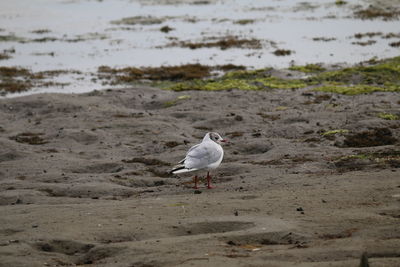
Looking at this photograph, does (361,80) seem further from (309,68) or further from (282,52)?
(282,52)

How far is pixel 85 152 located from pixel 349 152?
7.20 m

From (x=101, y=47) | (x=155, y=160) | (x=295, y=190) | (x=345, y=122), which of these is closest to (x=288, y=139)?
(x=345, y=122)

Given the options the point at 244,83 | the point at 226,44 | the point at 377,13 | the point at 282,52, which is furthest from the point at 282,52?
the point at 377,13

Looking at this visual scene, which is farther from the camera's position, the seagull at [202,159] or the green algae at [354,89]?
the green algae at [354,89]

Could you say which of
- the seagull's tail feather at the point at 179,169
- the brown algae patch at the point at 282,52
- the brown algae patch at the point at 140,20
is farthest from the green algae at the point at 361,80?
the brown algae patch at the point at 140,20

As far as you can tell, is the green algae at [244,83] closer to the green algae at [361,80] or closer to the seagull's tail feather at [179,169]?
the green algae at [361,80]

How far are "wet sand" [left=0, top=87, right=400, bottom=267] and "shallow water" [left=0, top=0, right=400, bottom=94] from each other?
28.0ft

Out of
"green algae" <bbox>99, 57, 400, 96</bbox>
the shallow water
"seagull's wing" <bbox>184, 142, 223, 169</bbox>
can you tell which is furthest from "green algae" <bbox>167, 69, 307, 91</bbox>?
"seagull's wing" <bbox>184, 142, 223, 169</bbox>

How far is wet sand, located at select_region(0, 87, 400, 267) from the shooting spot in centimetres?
875

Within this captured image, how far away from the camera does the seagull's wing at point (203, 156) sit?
13.2 meters

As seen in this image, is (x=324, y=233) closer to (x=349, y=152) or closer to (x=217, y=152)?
(x=217, y=152)

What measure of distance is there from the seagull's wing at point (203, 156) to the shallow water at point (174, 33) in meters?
16.7

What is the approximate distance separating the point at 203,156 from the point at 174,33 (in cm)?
3667

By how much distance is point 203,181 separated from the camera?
47.7ft
